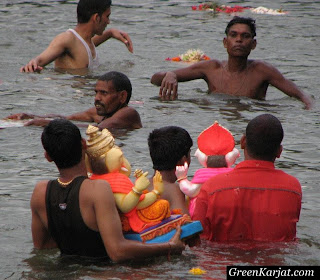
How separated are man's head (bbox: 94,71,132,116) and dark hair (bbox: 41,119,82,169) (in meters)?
3.88

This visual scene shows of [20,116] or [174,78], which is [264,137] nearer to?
[20,116]

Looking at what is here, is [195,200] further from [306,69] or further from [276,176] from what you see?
[306,69]

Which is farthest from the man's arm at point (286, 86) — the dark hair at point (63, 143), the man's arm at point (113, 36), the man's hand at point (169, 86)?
the dark hair at point (63, 143)

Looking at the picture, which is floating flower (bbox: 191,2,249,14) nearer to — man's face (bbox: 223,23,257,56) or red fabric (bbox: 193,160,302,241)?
man's face (bbox: 223,23,257,56)

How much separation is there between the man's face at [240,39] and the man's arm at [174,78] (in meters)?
0.64

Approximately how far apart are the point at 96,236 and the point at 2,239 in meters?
1.25

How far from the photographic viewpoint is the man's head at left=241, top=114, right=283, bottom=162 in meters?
5.84

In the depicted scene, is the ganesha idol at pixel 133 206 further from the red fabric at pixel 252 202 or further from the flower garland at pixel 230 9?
the flower garland at pixel 230 9

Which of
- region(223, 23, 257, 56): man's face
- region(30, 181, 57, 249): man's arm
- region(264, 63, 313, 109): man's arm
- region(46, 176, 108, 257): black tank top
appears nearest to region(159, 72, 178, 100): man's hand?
region(223, 23, 257, 56): man's face

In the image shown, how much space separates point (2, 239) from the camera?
6.54 metres

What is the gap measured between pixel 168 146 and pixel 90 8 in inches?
293

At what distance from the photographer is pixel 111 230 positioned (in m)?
5.37

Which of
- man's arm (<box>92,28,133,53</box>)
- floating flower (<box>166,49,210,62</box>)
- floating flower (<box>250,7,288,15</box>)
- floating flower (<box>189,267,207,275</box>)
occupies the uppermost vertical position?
man's arm (<box>92,28,133,53</box>)

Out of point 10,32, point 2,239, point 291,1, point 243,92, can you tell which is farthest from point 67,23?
point 2,239
